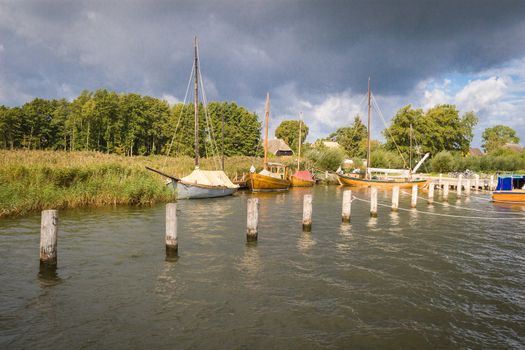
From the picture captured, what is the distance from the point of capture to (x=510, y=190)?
92.4ft

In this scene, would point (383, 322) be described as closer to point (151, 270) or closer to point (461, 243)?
point (151, 270)

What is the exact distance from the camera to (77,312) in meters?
7.13

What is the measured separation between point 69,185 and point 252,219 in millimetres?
13246

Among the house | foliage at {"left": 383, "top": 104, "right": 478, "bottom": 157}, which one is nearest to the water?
foliage at {"left": 383, "top": 104, "right": 478, "bottom": 157}

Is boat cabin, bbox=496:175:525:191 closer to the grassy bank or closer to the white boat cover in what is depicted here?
the white boat cover

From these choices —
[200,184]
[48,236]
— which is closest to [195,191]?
[200,184]

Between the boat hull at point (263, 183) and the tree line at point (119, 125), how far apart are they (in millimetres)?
27827

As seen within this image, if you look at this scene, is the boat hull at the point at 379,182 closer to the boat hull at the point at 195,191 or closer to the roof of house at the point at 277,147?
the boat hull at the point at 195,191

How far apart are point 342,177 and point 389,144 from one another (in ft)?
108

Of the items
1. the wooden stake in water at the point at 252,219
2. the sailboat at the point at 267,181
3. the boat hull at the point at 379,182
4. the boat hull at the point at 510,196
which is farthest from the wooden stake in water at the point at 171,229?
the boat hull at the point at 379,182

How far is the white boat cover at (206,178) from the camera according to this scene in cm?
2742

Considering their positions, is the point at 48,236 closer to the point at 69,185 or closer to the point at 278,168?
the point at 69,185

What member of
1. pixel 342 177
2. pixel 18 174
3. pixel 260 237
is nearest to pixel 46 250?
pixel 260 237

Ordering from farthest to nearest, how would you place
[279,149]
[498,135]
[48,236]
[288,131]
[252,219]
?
[498,135] < [288,131] < [279,149] < [252,219] < [48,236]
